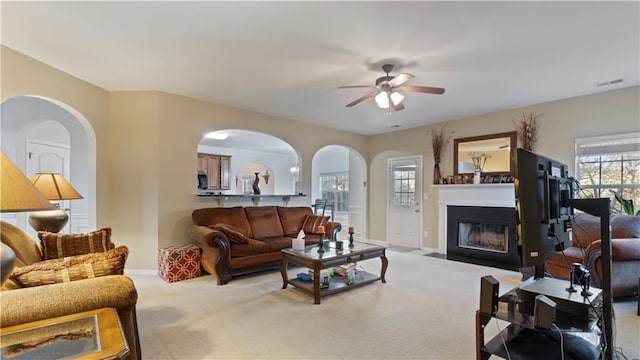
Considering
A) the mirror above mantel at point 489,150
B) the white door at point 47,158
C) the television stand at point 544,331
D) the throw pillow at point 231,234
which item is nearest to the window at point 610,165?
the mirror above mantel at point 489,150

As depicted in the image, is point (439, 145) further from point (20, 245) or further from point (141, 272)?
point (20, 245)

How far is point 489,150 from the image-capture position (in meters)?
5.41

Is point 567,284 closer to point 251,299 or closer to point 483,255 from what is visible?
point 251,299

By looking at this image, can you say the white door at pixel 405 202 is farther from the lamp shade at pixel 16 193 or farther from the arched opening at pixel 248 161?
the lamp shade at pixel 16 193

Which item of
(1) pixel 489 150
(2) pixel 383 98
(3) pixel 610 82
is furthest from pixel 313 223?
(3) pixel 610 82

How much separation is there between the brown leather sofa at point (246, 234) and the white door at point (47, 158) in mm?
2414

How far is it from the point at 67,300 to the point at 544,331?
2361 mm

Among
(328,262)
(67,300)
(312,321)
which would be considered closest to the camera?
(67,300)

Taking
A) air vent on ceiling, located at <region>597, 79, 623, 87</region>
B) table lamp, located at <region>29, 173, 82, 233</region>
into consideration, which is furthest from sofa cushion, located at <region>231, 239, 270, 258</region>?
air vent on ceiling, located at <region>597, 79, 623, 87</region>

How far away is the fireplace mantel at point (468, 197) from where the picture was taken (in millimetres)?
5051

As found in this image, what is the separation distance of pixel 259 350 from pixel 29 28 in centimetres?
338

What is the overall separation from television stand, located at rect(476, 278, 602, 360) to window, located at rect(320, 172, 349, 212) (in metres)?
6.93

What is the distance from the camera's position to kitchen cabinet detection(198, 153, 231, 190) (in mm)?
8945

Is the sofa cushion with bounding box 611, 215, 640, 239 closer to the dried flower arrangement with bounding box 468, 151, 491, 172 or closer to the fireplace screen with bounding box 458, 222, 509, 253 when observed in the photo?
the fireplace screen with bounding box 458, 222, 509, 253
